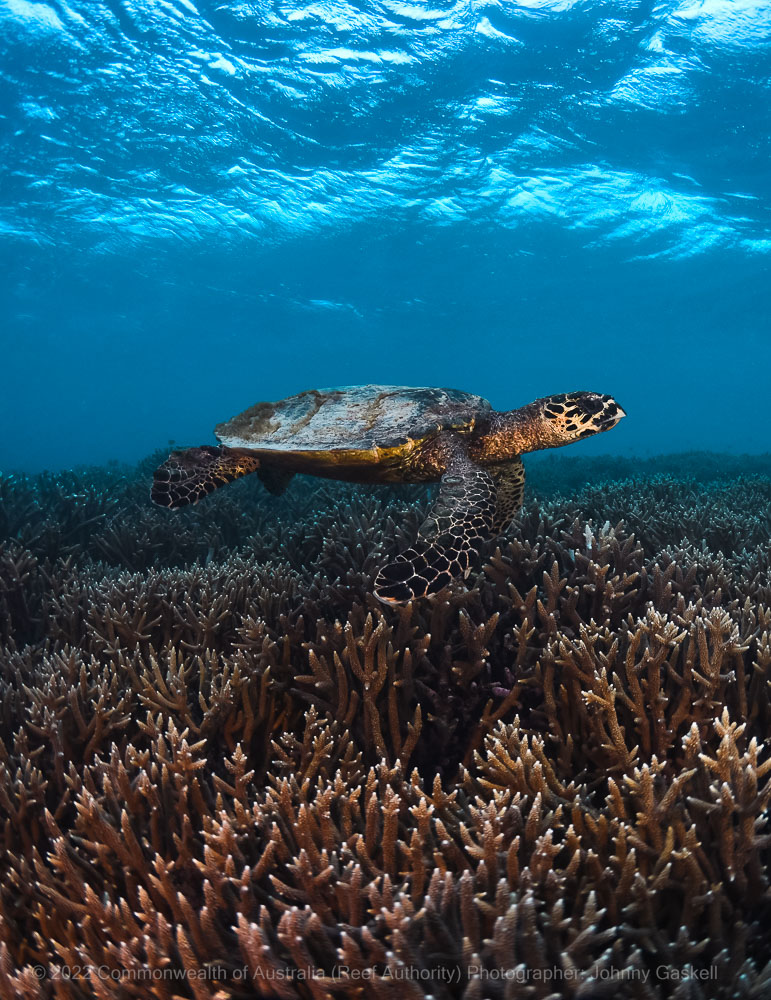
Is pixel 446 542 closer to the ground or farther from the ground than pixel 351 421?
closer to the ground

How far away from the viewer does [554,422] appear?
512 centimetres

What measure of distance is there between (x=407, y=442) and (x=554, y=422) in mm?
1467

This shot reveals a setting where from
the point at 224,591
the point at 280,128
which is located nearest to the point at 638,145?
the point at 280,128

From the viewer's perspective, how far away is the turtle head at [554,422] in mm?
4914

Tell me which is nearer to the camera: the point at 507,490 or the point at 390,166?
the point at 507,490

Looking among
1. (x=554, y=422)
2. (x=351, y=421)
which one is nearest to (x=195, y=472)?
(x=351, y=421)

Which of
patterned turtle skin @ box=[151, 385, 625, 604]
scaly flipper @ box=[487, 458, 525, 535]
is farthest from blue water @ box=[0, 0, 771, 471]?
scaly flipper @ box=[487, 458, 525, 535]

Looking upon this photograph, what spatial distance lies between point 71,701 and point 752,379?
383 feet

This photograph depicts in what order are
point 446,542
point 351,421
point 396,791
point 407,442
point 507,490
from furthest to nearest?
point 351,421 → point 507,490 → point 407,442 → point 446,542 → point 396,791

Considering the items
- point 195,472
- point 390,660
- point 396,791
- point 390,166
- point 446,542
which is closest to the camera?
point 396,791

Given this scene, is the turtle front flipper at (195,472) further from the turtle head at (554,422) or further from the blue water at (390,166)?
the blue water at (390,166)

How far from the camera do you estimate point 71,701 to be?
9.35ft

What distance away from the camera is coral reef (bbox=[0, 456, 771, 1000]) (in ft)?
5.38

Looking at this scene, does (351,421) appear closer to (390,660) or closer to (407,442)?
(407,442)
